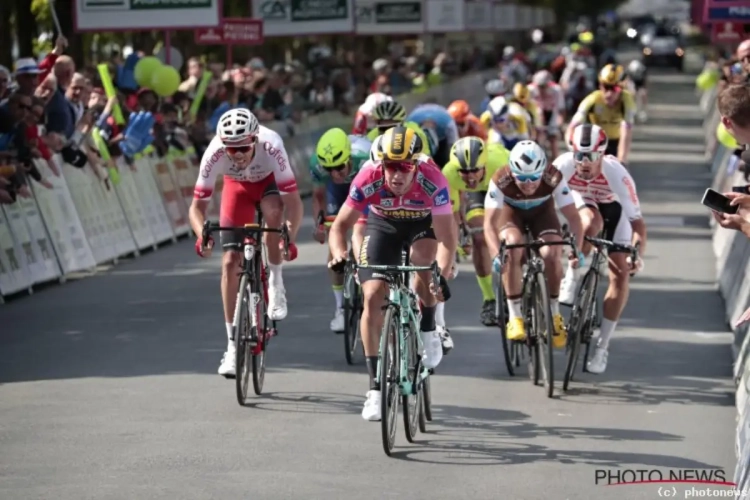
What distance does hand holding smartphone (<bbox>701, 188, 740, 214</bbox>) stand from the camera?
7523 mm

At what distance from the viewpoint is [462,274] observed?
18828 millimetres

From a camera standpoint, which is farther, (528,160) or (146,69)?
(146,69)

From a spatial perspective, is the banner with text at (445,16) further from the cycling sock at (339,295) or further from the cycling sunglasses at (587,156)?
the cycling sunglasses at (587,156)

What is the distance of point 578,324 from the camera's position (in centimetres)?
1229

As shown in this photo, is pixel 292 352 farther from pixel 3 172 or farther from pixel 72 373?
pixel 3 172

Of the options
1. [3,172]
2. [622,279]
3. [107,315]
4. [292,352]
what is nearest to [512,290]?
[622,279]

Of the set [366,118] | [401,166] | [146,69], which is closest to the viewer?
[401,166]

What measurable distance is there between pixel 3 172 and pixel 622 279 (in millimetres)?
6237

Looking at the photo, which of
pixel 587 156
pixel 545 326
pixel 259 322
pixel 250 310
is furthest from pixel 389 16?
pixel 250 310

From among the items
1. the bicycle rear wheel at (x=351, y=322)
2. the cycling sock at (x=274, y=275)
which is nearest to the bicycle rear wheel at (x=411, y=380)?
the cycling sock at (x=274, y=275)

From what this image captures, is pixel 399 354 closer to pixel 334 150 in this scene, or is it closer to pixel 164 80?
pixel 334 150

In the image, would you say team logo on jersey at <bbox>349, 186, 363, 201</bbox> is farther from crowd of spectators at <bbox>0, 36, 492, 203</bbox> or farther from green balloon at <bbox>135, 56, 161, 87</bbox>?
green balloon at <bbox>135, 56, 161, 87</bbox>

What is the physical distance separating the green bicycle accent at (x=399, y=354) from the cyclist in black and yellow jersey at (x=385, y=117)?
161 inches

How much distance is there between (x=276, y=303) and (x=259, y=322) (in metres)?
0.56
